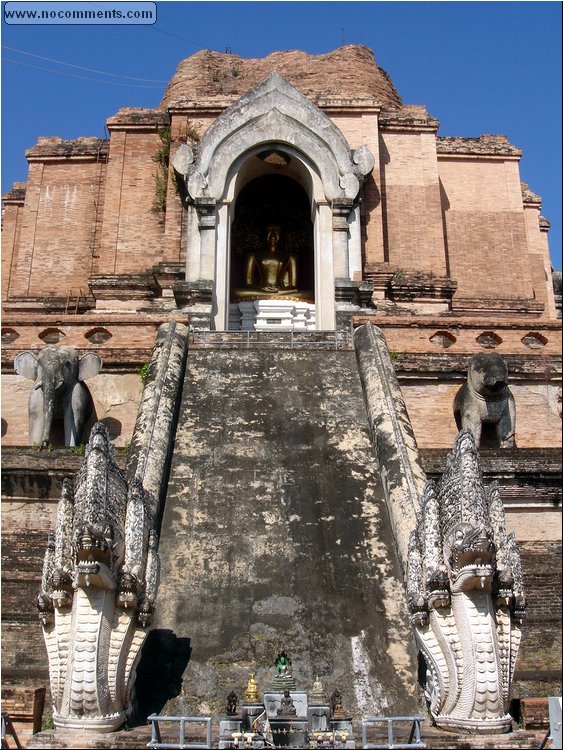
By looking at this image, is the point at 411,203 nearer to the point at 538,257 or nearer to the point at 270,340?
the point at 538,257

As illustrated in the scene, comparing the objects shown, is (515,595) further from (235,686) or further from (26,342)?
(26,342)

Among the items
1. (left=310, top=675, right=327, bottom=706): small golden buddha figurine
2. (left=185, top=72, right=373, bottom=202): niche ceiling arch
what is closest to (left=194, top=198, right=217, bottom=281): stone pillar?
(left=185, top=72, right=373, bottom=202): niche ceiling arch

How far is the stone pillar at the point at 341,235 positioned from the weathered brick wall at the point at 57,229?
21.3 ft

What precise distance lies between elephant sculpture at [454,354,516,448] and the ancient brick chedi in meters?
0.05

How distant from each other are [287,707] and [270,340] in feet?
26.5

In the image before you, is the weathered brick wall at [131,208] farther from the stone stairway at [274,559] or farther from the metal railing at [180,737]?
the metal railing at [180,737]

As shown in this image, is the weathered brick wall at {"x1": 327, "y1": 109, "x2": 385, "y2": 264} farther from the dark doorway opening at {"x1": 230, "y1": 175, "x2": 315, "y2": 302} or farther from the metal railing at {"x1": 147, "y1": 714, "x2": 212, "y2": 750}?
the metal railing at {"x1": 147, "y1": 714, "x2": 212, "y2": 750}

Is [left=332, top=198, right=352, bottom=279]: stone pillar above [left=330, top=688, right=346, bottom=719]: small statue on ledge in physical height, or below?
above

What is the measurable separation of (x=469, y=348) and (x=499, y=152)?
905cm

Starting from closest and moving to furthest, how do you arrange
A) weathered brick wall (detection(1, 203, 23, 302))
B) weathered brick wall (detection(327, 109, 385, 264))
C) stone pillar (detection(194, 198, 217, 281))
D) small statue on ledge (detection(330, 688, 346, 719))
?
small statue on ledge (detection(330, 688, 346, 719)) < stone pillar (detection(194, 198, 217, 281)) < weathered brick wall (detection(327, 109, 385, 264)) < weathered brick wall (detection(1, 203, 23, 302))

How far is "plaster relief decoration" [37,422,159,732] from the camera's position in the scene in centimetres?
765

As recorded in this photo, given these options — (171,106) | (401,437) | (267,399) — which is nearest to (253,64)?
(171,106)

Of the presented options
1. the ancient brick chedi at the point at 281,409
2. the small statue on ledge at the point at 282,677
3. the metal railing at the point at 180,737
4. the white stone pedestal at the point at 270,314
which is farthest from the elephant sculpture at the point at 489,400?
the metal railing at the point at 180,737

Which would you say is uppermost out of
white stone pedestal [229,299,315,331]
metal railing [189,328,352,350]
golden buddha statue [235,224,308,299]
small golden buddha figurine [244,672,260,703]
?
golden buddha statue [235,224,308,299]
